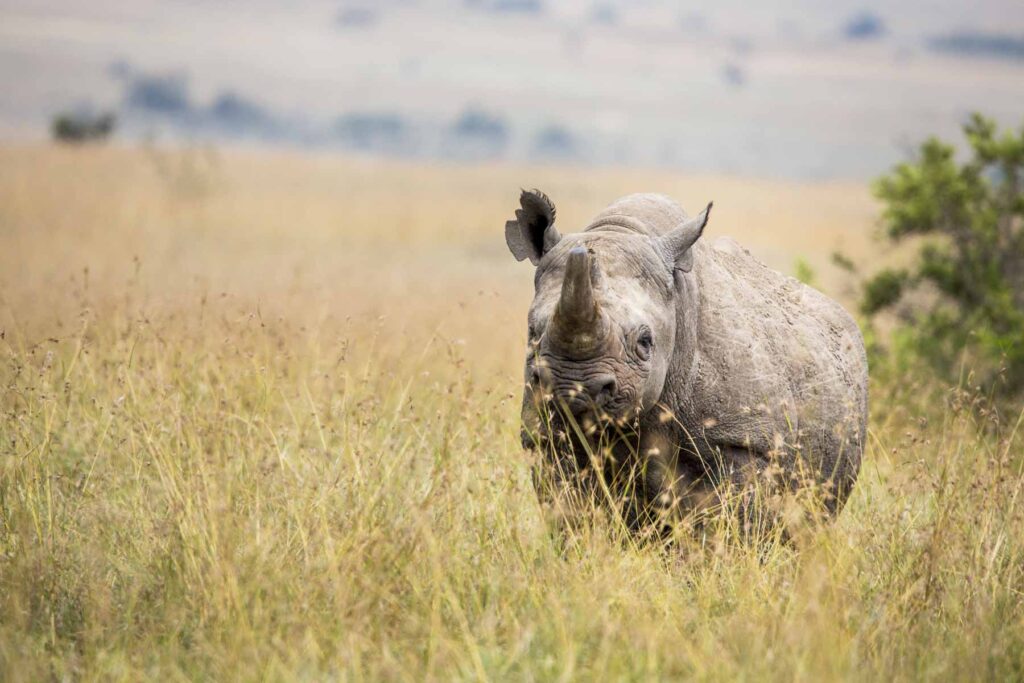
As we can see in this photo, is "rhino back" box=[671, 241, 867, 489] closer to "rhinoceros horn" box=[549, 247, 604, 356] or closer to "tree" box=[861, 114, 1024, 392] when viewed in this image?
"rhinoceros horn" box=[549, 247, 604, 356]

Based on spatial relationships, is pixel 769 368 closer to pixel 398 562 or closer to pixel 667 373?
pixel 667 373

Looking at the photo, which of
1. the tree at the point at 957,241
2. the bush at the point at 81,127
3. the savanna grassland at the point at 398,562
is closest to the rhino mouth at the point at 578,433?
the savanna grassland at the point at 398,562

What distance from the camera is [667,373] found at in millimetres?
5387

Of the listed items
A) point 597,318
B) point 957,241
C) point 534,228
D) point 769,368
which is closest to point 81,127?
point 957,241

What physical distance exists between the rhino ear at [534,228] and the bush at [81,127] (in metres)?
47.4

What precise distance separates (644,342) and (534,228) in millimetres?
837

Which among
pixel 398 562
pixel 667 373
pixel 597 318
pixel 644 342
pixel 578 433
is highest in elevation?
pixel 597 318

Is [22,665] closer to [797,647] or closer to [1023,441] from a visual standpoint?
[797,647]

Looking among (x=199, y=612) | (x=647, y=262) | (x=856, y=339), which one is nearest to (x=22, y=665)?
(x=199, y=612)

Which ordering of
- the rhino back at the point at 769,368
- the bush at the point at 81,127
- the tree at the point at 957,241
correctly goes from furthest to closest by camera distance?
the bush at the point at 81,127
the tree at the point at 957,241
the rhino back at the point at 769,368

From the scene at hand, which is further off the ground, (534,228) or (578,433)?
(534,228)

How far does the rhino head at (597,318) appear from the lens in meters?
4.66

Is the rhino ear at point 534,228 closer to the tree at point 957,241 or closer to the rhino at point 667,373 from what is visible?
the rhino at point 667,373

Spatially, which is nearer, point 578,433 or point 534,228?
point 578,433
